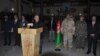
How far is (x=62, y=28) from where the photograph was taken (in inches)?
472

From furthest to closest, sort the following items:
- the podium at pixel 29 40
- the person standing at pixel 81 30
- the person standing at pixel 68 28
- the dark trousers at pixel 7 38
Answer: the dark trousers at pixel 7 38
the person standing at pixel 68 28
the person standing at pixel 81 30
the podium at pixel 29 40

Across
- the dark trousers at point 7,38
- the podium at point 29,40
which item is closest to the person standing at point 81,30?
the podium at point 29,40

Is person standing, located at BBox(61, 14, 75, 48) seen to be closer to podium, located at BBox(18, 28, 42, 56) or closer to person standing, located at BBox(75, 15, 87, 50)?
person standing, located at BBox(75, 15, 87, 50)

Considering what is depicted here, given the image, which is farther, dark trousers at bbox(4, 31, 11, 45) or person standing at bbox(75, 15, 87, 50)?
dark trousers at bbox(4, 31, 11, 45)

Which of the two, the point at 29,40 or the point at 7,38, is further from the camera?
the point at 7,38

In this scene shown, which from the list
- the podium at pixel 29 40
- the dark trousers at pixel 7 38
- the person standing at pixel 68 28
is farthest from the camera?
the dark trousers at pixel 7 38

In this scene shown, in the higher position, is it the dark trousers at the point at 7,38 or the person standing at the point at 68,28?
the person standing at the point at 68,28

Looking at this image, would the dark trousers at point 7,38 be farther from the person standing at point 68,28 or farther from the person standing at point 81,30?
the person standing at point 81,30

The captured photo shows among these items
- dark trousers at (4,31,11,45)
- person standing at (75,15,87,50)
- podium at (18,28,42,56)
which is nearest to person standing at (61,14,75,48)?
person standing at (75,15,87,50)

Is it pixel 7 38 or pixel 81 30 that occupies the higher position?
pixel 81 30

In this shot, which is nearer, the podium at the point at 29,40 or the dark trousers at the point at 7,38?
the podium at the point at 29,40

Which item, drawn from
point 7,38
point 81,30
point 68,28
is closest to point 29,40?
point 81,30

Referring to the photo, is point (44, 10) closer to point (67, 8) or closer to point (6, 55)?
point (67, 8)

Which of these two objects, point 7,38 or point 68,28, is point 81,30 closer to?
point 68,28
